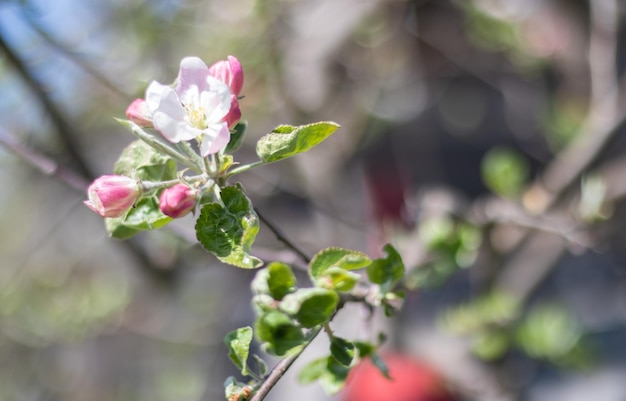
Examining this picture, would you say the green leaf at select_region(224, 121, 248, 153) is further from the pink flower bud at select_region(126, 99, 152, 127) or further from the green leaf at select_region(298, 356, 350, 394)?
the green leaf at select_region(298, 356, 350, 394)

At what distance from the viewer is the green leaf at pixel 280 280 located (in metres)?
→ 0.46

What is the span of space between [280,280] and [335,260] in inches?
1.6

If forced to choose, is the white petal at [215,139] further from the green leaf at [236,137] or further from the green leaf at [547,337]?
the green leaf at [547,337]

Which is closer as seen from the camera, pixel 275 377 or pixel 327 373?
pixel 275 377

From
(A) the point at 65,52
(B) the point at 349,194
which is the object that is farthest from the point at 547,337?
(A) the point at 65,52

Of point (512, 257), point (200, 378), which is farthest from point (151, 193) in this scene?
point (200, 378)

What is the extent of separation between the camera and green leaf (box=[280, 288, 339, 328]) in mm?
438

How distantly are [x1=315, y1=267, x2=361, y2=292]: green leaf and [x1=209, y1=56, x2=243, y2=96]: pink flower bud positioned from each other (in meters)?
0.14

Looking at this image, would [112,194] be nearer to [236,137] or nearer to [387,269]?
[236,137]

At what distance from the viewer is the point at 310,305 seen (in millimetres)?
444

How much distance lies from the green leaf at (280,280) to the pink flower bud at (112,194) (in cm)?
11

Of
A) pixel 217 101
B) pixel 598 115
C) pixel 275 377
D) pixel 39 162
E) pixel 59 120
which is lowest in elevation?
pixel 59 120

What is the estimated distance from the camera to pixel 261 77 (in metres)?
1.72

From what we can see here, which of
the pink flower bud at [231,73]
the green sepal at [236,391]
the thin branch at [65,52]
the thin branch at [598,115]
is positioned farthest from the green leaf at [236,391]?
the thin branch at [598,115]
